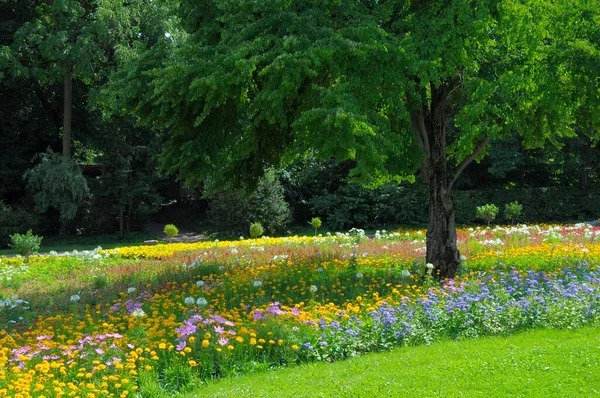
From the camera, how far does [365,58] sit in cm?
723

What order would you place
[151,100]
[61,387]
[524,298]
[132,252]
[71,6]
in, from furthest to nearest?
[71,6], [132,252], [151,100], [524,298], [61,387]

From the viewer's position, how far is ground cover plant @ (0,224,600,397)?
5.03m

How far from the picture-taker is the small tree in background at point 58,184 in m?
23.6

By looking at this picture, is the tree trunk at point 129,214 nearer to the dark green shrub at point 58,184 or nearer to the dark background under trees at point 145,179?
the dark background under trees at point 145,179

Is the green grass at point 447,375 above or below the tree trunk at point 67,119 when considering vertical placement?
below

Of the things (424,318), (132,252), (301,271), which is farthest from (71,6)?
(424,318)

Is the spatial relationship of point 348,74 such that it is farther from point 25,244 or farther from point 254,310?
point 25,244

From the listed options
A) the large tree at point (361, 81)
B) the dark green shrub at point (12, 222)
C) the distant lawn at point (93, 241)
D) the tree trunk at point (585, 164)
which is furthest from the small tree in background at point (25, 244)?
the tree trunk at point (585, 164)

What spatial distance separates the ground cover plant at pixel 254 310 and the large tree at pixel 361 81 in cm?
159

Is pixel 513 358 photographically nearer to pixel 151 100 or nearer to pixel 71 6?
pixel 151 100

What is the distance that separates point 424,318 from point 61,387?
360 cm

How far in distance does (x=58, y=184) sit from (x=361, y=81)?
19.3 meters

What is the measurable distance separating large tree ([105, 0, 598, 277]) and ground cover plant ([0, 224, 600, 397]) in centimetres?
159

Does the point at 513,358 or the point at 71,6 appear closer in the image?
the point at 513,358
